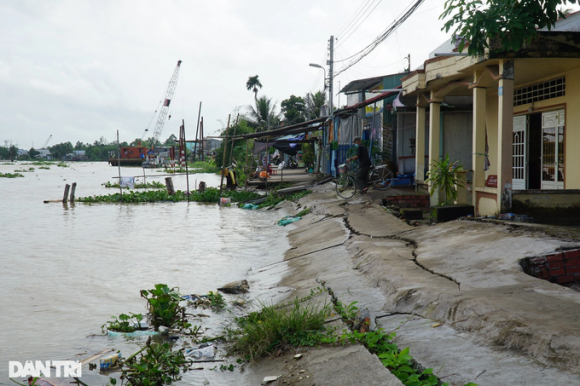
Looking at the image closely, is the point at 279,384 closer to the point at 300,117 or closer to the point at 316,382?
the point at 316,382

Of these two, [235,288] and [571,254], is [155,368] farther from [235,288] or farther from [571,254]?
[571,254]

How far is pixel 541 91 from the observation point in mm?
10797

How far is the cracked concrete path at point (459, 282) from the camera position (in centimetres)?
326

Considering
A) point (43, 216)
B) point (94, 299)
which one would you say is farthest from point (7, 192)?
point (94, 299)

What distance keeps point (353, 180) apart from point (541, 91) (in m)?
5.52

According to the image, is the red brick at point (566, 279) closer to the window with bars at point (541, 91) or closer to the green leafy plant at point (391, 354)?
the green leafy plant at point (391, 354)

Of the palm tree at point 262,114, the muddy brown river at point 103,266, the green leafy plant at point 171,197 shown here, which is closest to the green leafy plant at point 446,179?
the muddy brown river at point 103,266

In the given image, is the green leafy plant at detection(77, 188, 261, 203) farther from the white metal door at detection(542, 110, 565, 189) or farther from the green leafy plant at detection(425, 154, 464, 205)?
the white metal door at detection(542, 110, 565, 189)

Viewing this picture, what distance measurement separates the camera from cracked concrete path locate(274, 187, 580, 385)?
3.26m

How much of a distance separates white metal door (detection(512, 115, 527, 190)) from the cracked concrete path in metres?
3.87

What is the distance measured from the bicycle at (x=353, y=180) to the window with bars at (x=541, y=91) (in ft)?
16.0

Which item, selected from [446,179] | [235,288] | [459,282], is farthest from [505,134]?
[235,288]

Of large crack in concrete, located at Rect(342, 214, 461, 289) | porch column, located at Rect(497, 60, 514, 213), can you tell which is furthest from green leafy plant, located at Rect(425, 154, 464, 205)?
large crack in concrete, located at Rect(342, 214, 461, 289)

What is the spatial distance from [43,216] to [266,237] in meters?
10.2
